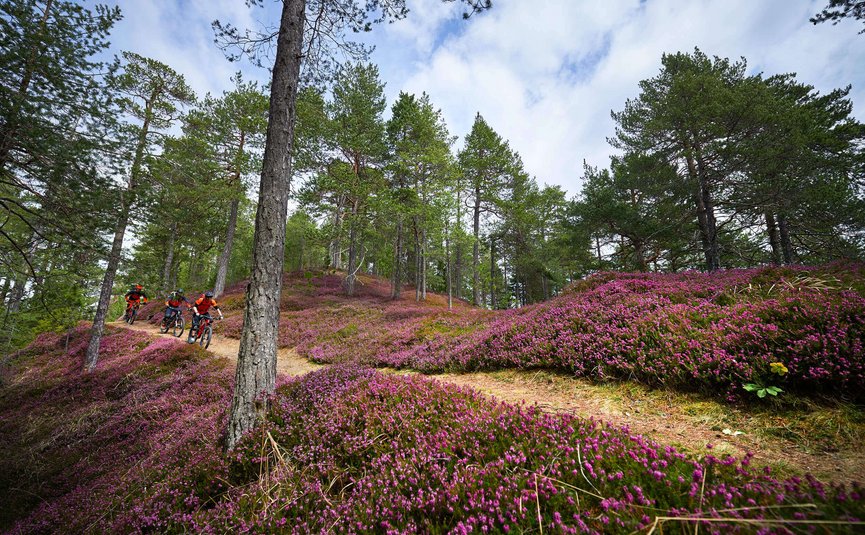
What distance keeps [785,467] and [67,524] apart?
8040mm

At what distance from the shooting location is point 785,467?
7.09ft

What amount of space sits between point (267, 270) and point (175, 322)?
16.0m

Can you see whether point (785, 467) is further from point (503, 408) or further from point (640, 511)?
point (503, 408)

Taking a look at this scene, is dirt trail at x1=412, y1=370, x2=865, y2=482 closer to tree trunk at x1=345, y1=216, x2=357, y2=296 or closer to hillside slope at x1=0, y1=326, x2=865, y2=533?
hillside slope at x1=0, y1=326, x2=865, y2=533

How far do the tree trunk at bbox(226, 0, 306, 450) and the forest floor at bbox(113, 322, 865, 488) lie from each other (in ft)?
11.7

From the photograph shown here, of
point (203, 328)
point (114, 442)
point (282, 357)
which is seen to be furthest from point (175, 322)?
point (114, 442)

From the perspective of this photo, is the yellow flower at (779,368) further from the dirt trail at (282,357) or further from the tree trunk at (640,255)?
the tree trunk at (640,255)

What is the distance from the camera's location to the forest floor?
7.36ft

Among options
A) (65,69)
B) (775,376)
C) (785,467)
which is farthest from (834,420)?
(65,69)

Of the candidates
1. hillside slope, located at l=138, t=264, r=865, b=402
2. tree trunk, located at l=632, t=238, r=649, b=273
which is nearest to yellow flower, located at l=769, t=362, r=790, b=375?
hillside slope, located at l=138, t=264, r=865, b=402

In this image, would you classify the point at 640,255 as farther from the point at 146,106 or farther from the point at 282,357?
the point at 146,106

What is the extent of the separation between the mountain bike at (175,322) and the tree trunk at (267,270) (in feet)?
47.5

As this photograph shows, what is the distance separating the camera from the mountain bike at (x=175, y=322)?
1514 centimetres

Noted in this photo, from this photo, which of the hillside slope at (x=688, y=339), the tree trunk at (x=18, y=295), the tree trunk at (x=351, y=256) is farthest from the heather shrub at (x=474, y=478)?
the tree trunk at (x=351, y=256)
